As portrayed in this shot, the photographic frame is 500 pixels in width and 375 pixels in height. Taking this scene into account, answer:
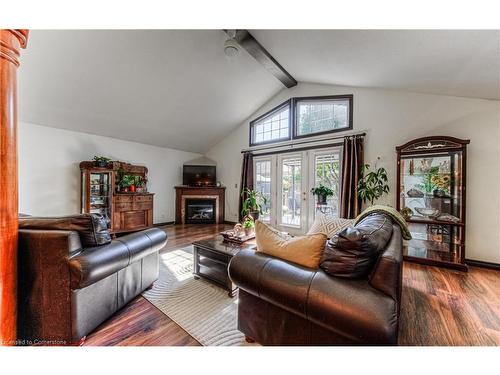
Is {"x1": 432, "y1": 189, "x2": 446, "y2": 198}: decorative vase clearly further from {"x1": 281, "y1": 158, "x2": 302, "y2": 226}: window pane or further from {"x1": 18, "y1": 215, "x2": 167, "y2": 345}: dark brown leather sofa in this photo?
{"x1": 18, "y1": 215, "x2": 167, "y2": 345}: dark brown leather sofa

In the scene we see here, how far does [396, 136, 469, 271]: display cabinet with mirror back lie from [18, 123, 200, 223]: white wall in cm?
568

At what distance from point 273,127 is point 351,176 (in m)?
2.33

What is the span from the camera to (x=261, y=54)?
3.28 meters

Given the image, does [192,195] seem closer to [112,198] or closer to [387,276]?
[112,198]

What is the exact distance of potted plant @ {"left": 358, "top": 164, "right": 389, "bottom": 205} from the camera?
333 cm

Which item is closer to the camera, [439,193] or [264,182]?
[439,193]

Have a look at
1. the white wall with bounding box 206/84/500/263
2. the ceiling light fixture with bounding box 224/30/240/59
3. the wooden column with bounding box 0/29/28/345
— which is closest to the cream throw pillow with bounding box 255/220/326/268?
the wooden column with bounding box 0/29/28/345

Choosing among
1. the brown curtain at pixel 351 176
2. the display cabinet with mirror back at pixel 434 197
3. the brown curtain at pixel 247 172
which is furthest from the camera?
the brown curtain at pixel 247 172

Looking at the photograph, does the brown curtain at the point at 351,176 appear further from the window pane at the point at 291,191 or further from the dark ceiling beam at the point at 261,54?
the dark ceiling beam at the point at 261,54

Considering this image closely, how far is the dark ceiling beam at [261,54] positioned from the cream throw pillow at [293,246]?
9.48 ft

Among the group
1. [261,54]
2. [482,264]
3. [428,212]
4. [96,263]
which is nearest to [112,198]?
[96,263]

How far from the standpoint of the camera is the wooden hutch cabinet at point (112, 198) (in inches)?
156

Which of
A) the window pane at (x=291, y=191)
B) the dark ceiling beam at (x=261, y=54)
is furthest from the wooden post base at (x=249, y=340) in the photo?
the dark ceiling beam at (x=261, y=54)
